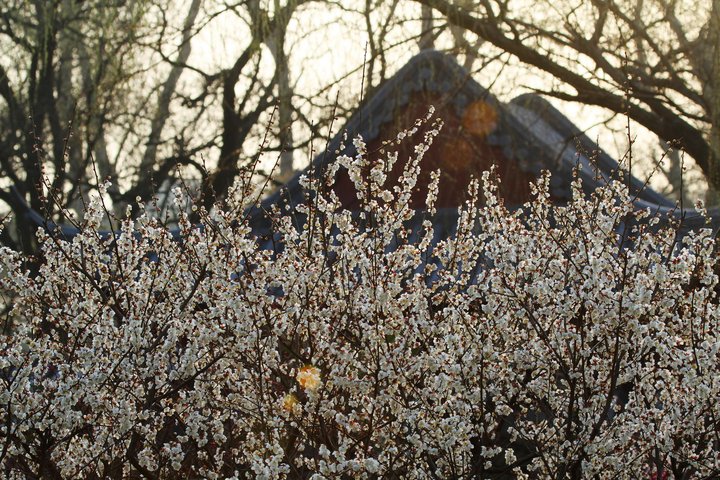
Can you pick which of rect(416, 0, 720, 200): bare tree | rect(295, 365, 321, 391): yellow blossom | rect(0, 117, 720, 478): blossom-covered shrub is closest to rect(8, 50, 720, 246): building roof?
rect(416, 0, 720, 200): bare tree

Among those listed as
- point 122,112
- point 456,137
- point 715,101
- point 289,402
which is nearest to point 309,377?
point 289,402

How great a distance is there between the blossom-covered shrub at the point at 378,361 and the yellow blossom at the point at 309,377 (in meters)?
0.01

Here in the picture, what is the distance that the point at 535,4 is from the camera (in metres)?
10.6

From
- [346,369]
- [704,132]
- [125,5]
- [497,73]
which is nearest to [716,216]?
[704,132]

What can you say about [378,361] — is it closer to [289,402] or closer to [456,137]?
[289,402]

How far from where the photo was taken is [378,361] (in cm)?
431

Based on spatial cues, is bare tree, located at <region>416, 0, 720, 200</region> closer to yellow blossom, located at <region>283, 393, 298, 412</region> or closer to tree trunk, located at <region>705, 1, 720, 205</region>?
tree trunk, located at <region>705, 1, 720, 205</region>

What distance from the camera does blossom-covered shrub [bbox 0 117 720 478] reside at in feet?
14.1

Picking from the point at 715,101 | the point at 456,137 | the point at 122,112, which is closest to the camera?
the point at 715,101

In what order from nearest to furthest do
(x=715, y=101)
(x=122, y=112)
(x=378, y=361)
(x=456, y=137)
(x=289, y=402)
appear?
(x=378, y=361), (x=289, y=402), (x=715, y=101), (x=456, y=137), (x=122, y=112)

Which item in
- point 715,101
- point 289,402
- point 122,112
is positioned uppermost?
point 122,112

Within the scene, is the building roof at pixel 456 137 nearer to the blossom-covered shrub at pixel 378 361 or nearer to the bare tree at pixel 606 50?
the bare tree at pixel 606 50

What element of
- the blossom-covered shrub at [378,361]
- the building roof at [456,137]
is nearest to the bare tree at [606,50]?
the building roof at [456,137]

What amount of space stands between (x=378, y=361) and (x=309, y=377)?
1.00ft
